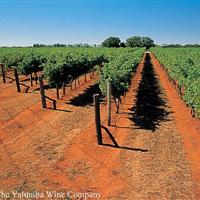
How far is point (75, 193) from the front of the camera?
8.26m

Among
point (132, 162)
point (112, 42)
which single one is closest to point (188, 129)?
point (132, 162)

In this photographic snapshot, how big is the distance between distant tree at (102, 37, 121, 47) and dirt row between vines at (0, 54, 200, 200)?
124 metres

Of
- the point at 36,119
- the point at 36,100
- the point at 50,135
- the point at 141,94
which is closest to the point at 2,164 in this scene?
the point at 50,135

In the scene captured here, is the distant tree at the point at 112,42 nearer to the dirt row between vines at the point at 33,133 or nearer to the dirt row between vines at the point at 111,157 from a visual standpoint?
the dirt row between vines at the point at 33,133

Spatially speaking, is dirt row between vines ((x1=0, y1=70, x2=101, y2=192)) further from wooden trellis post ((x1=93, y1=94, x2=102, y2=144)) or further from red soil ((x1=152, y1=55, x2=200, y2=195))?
red soil ((x1=152, y1=55, x2=200, y2=195))

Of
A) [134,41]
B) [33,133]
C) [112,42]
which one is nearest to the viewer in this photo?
[33,133]

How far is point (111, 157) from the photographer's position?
10.6 meters

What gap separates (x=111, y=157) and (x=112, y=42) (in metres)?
132

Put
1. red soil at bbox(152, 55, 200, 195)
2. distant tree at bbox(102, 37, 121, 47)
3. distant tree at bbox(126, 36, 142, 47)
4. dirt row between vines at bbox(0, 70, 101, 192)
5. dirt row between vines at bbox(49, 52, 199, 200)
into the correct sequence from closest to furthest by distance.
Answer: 1. dirt row between vines at bbox(49, 52, 199, 200)
2. dirt row between vines at bbox(0, 70, 101, 192)
3. red soil at bbox(152, 55, 200, 195)
4. distant tree at bbox(102, 37, 121, 47)
5. distant tree at bbox(126, 36, 142, 47)

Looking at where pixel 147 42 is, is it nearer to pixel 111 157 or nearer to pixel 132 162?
pixel 111 157

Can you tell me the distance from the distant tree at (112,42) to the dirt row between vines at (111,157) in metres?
124

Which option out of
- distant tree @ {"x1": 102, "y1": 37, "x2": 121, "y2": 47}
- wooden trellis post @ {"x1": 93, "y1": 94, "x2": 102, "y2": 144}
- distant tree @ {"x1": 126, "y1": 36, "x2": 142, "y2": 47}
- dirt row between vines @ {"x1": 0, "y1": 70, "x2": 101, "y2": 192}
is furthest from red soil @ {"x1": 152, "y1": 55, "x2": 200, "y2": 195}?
distant tree @ {"x1": 126, "y1": 36, "x2": 142, "y2": 47}

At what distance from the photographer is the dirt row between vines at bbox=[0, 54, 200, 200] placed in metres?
8.58

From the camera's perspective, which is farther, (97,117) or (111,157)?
(97,117)
